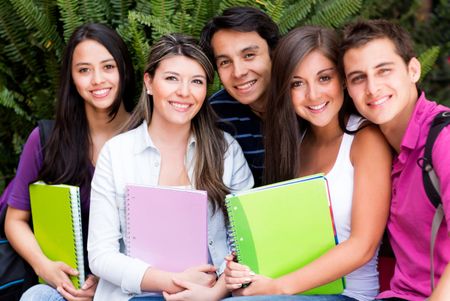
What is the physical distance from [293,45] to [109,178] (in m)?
0.92

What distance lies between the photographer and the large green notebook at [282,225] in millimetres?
2461

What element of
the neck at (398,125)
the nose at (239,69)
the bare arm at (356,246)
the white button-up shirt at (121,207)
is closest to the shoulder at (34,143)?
the white button-up shirt at (121,207)

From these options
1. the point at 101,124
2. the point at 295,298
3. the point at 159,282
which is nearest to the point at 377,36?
the point at 295,298

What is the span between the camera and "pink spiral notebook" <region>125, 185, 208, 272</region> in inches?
101

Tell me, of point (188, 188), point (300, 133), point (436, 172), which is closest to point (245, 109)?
point (300, 133)

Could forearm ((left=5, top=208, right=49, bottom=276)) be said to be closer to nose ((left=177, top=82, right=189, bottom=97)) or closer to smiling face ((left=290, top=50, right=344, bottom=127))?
nose ((left=177, top=82, right=189, bottom=97))

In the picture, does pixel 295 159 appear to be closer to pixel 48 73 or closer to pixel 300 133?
pixel 300 133

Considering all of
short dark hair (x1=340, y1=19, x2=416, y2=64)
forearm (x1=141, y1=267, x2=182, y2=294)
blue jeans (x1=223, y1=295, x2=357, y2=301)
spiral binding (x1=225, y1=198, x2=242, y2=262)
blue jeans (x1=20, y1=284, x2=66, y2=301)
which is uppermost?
short dark hair (x1=340, y1=19, x2=416, y2=64)

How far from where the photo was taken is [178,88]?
8.82 ft

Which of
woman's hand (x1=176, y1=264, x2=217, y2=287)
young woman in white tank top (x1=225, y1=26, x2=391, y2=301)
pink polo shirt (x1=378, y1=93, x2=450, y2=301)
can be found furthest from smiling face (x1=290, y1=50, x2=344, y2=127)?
woman's hand (x1=176, y1=264, x2=217, y2=287)

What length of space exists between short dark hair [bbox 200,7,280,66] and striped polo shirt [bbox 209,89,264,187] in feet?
0.88

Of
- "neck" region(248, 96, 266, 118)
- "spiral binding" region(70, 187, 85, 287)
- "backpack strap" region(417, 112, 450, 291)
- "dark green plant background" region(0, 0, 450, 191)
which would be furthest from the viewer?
"dark green plant background" region(0, 0, 450, 191)

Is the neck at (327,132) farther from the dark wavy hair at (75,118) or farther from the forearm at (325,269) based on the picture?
the dark wavy hair at (75,118)

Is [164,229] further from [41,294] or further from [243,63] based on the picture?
[243,63]
